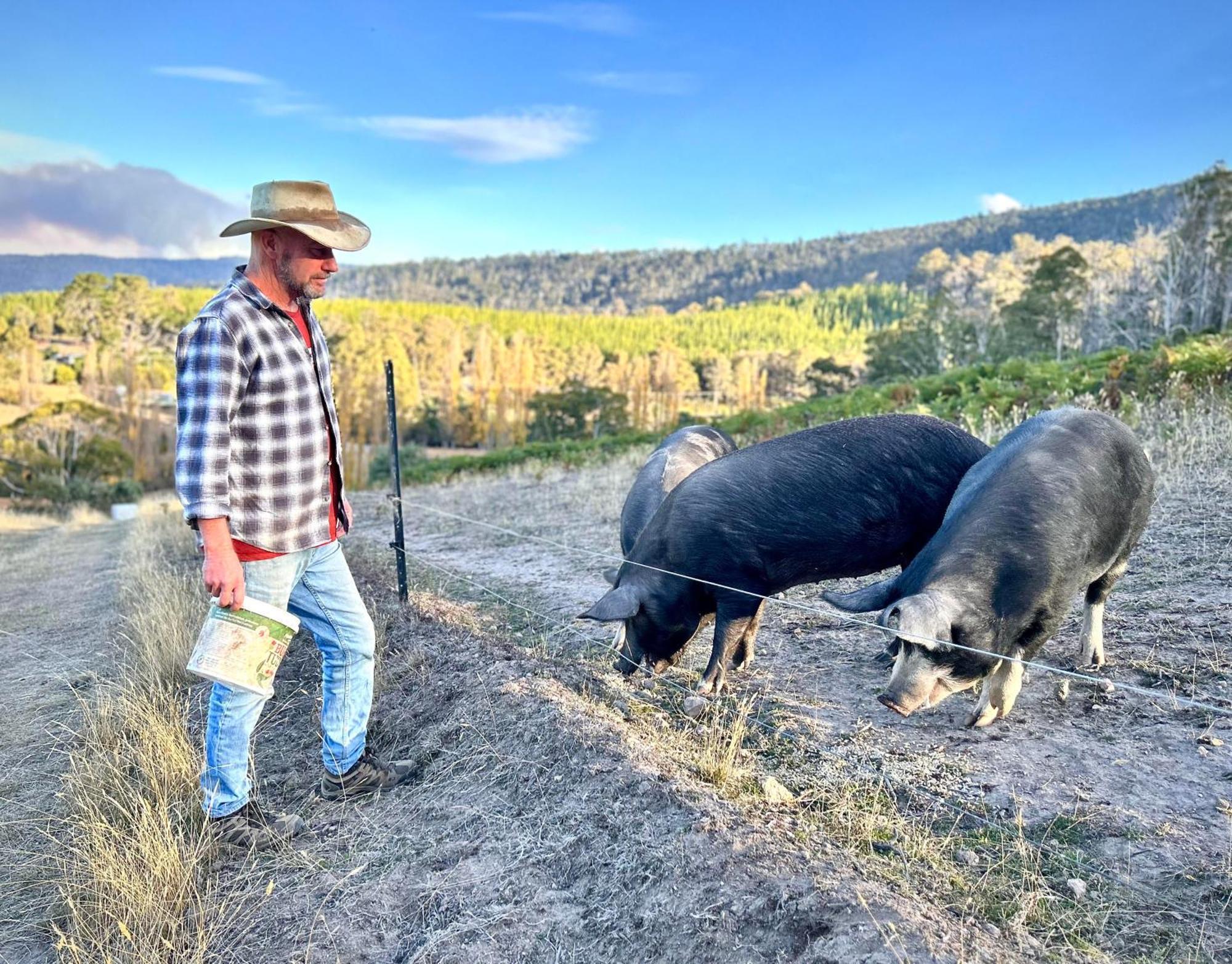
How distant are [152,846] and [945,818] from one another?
11.1ft

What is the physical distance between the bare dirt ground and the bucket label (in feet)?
7.46

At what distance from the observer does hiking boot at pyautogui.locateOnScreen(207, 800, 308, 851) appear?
3.51 m

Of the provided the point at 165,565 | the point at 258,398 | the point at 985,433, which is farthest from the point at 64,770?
the point at 985,433

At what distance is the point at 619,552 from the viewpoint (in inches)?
360

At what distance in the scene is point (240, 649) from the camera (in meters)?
3.26

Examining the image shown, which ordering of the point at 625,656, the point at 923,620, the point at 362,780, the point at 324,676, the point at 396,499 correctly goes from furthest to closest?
the point at 396,499 < the point at 625,656 < the point at 362,780 < the point at 324,676 < the point at 923,620

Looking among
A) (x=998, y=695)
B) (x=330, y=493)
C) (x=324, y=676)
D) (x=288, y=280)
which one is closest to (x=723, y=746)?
(x=998, y=695)

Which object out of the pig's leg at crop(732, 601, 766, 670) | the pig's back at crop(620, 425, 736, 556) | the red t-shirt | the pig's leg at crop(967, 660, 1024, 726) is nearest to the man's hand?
the red t-shirt

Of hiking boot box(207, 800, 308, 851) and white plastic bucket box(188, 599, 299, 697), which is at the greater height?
white plastic bucket box(188, 599, 299, 697)

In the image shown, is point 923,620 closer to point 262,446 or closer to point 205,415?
point 262,446

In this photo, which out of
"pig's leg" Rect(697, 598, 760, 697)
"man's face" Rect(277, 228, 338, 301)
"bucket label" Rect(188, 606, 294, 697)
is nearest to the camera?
"bucket label" Rect(188, 606, 294, 697)

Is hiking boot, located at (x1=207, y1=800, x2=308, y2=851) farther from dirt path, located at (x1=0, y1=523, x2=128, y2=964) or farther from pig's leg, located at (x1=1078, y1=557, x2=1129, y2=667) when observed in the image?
pig's leg, located at (x1=1078, y1=557, x2=1129, y2=667)

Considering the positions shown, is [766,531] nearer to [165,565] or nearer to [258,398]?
[258,398]

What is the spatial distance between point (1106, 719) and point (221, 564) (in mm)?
4444
